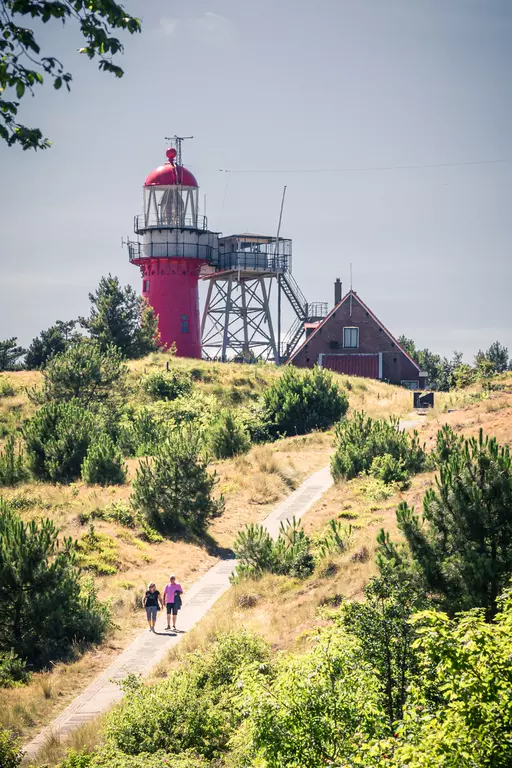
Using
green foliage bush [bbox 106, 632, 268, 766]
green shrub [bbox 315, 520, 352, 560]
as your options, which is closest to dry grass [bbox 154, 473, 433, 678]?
green shrub [bbox 315, 520, 352, 560]

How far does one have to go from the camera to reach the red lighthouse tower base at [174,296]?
62.1 metres

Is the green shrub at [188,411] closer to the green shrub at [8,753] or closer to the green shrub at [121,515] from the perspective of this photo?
the green shrub at [121,515]

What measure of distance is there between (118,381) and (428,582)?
3151 cm

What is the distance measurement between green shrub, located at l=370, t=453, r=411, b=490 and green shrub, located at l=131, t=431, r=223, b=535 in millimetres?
5949

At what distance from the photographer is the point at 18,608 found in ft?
67.5

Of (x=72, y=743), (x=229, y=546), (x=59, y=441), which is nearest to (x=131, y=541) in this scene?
(x=229, y=546)

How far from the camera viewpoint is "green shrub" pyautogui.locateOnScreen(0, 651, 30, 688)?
18406 mm

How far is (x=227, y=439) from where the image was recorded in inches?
1564

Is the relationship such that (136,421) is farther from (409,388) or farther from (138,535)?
(409,388)

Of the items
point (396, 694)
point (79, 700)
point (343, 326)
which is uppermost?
point (343, 326)

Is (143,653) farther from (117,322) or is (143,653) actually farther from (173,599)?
(117,322)

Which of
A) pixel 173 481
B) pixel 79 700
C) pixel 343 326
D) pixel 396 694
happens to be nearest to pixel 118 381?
pixel 173 481

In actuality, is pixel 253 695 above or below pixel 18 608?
above

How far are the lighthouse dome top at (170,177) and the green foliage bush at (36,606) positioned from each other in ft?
143
